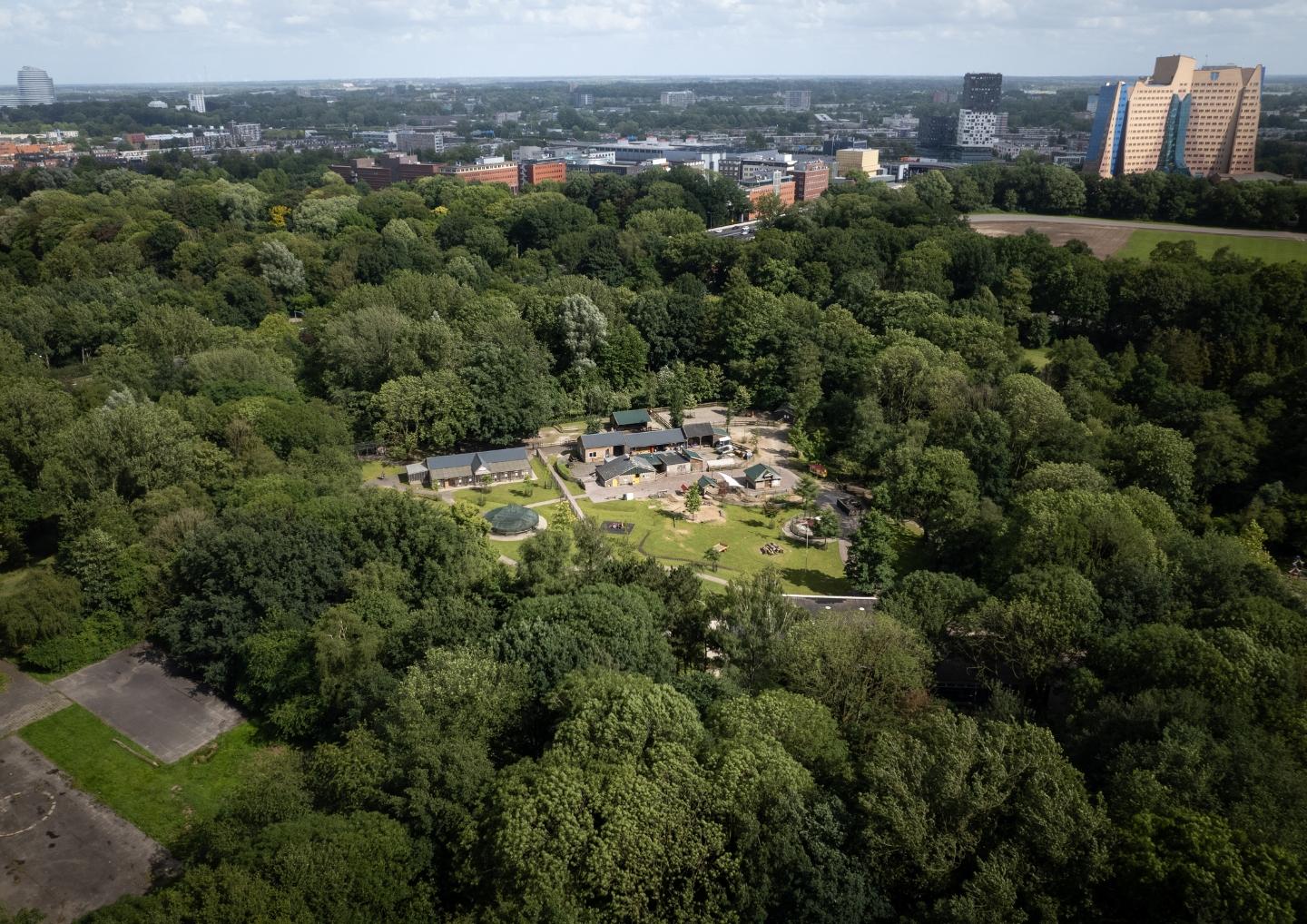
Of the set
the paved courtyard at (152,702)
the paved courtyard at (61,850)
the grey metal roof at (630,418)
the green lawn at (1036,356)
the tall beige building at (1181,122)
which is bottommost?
the paved courtyard at (61,850)

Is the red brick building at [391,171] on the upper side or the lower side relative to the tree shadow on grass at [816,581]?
upper

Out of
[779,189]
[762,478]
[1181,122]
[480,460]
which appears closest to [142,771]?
[480,460]

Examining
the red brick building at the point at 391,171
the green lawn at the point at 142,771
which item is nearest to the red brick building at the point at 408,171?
the red brick building at the point at 391,171

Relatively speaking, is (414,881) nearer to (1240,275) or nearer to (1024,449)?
(1024,449)

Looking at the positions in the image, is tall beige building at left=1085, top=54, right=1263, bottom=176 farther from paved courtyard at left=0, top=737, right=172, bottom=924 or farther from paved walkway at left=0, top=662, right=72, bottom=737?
paved courtyard at left=0, top=737, right=172, bottom=924

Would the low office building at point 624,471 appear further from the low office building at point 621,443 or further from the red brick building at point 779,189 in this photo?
the red brick building at point 779,189

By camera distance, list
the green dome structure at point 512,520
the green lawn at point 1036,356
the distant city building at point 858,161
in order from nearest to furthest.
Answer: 1. the green dome structure at point 512,520
2. the green lawn at point 1036,356
3. the distant city building at point 858,161

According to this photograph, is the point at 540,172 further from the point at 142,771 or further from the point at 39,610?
the point at 142,771

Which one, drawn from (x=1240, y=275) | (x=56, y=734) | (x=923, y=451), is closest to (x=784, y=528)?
(x=923, y=451)
